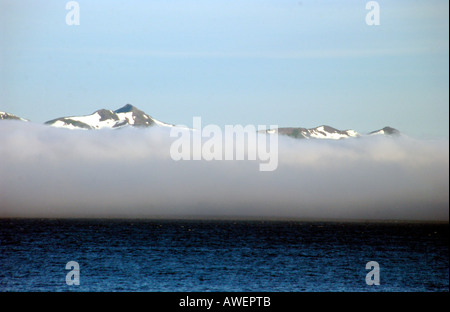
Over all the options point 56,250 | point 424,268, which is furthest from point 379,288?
point 56,250

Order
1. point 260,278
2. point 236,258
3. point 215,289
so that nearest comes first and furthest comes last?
point 215,289 → point 260,278 → point 236,258

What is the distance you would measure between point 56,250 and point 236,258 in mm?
25244

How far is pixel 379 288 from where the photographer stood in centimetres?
5006

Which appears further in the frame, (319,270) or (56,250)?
(56,250)

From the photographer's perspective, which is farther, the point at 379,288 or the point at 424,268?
the point at 424,268
